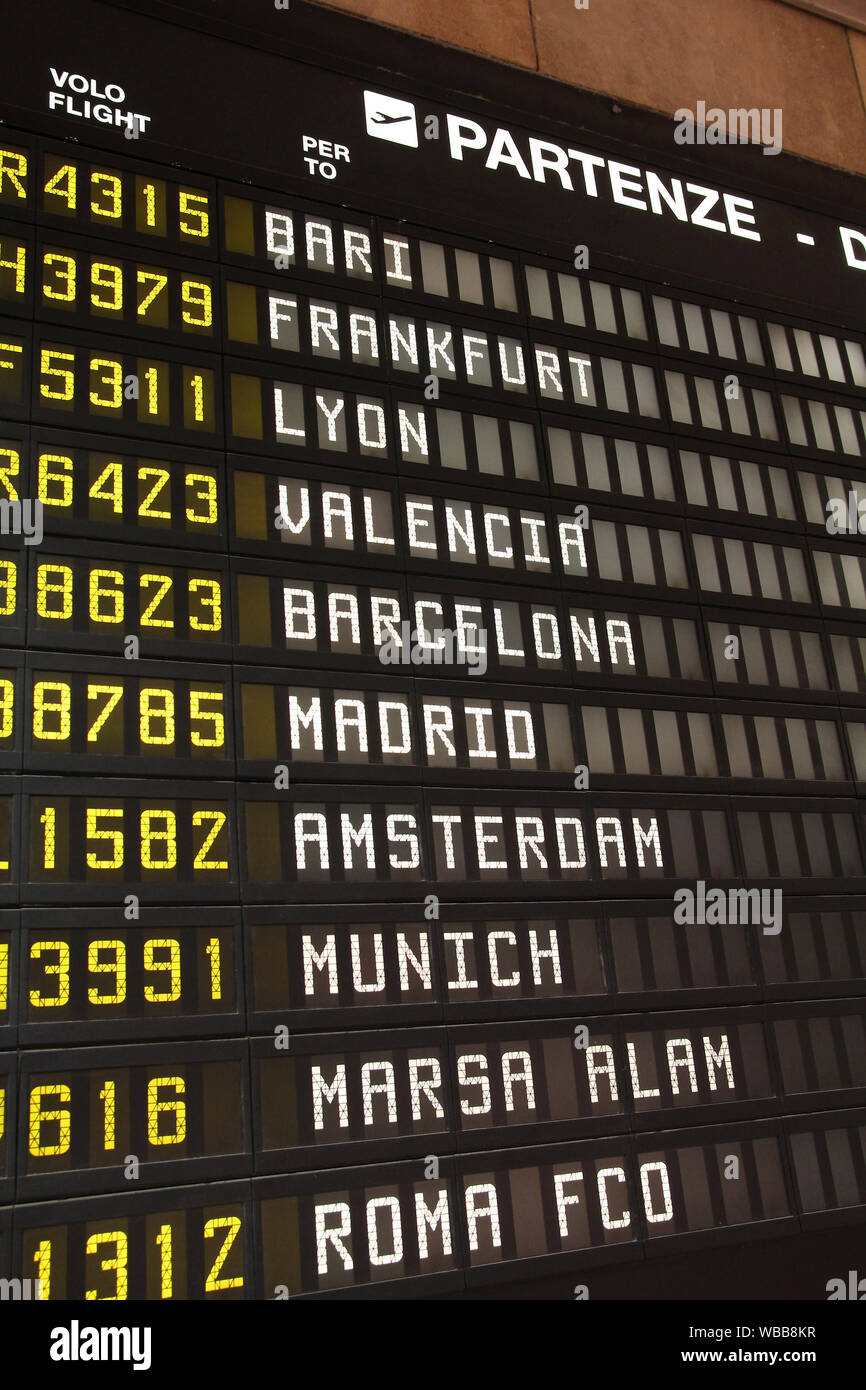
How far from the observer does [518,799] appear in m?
4.97

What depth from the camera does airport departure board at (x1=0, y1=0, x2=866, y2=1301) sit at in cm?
410

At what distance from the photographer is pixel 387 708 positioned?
4832 millimetres

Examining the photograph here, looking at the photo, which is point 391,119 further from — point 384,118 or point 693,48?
point 693,48

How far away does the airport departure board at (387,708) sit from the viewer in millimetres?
4098

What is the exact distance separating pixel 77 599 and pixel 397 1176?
7.55ft

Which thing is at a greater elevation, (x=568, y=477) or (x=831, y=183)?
(x=831, y=183)

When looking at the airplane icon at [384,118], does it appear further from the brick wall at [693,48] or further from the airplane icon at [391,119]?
the brick wall at [693,48]

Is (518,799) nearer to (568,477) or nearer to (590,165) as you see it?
(568,477)

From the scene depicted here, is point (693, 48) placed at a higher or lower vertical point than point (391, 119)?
higher

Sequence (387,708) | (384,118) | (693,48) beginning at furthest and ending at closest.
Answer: (693,48) → (384,118) → (387,708)

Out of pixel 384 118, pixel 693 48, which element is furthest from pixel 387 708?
pixel 693 48

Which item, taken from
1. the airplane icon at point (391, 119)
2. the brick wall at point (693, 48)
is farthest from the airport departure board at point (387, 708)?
the brick wall at point (693, 48)

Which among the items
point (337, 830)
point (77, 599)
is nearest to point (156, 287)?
point (77, 599)

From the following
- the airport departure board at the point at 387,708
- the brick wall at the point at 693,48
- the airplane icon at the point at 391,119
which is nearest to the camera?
the airport departure board at the point at 387,708
